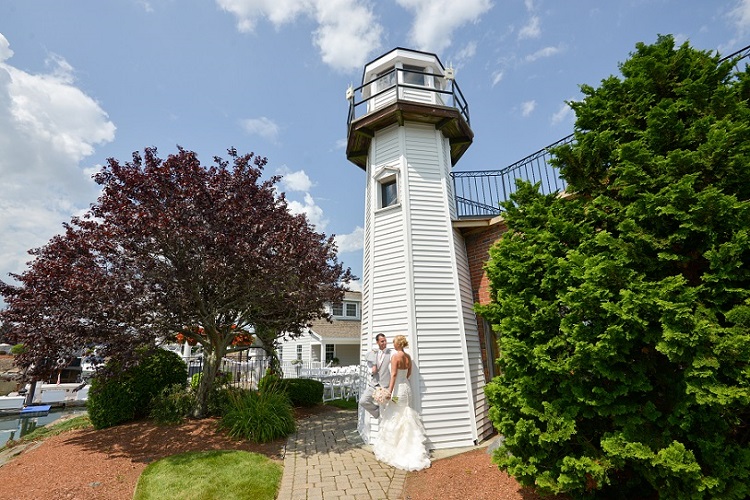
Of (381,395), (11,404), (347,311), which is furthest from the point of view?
(347,311)

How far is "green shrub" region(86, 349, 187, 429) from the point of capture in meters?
8.06

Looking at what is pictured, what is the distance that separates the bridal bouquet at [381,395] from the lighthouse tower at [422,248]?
779 millimetres

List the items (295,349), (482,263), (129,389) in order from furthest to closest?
(295,349), (129,389), (482,263)

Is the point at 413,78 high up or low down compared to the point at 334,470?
up

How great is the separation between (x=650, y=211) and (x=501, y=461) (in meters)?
3.55

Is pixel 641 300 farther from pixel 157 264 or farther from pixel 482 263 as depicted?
pixel 157 264

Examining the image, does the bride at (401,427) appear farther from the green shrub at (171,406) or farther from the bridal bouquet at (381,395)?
the green shrub at (171,406)

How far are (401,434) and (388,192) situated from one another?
226 inches

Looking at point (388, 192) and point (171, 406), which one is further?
point (388, 192)

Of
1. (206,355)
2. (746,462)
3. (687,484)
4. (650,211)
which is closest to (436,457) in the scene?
(687,484)

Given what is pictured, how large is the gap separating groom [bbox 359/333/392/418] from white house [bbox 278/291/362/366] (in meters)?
15.1

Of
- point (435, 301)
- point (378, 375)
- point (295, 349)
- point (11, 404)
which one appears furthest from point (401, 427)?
point (295, 349)

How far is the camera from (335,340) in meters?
21.6

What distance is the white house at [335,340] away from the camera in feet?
71.6
